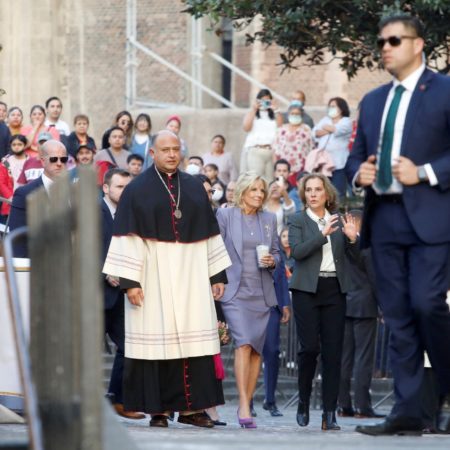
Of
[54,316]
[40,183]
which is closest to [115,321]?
[40,183]

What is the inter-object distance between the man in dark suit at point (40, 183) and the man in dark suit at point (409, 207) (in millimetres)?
3871

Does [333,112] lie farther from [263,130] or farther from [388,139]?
[388,139]

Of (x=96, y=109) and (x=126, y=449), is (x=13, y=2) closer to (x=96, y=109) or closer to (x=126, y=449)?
(x=96, y=109)

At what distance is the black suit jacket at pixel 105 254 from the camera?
13.1 metres

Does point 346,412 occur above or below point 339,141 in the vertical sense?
below

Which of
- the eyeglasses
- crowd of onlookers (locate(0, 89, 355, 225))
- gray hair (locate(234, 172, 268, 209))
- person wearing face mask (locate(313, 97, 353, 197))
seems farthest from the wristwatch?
person wearing face mask (locate(313, 97, 353, 197))

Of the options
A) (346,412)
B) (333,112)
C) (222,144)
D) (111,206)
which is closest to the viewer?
(111,206)

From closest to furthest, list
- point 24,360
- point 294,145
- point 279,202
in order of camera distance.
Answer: point 24,360 → point 279,202 → point 294,145

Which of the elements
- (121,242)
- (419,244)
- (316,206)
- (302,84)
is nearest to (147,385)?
(121,242)

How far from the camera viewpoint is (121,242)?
11.9m

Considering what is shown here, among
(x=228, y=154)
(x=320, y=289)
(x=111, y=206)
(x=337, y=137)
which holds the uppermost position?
(x=337, y=137)

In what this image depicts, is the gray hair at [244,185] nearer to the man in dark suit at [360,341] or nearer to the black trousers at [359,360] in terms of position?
the man in dark suit at [360,341]

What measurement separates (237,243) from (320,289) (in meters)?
0.97

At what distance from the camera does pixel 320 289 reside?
13.2 metres
